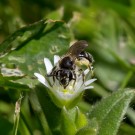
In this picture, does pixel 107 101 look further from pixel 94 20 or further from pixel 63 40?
pixel 94 20

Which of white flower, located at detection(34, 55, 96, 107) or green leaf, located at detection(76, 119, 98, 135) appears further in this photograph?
white flower, located at detection(34, 55, 96, 107)

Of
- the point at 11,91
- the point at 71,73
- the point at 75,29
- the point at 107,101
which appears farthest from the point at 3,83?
the point at 75,29

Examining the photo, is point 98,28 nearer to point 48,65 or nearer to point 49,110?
point 48,65

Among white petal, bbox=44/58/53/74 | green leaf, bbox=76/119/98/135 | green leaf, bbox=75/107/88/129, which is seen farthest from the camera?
white petal, bbox=44/58/53/74

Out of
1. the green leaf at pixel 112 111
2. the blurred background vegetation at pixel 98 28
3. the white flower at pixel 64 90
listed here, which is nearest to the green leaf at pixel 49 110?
the white flower at pixel 64 90

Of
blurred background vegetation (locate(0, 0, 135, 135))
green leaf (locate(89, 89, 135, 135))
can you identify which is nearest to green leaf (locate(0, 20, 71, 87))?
blurred background vegetation (locate(0, 0, 135, 135))

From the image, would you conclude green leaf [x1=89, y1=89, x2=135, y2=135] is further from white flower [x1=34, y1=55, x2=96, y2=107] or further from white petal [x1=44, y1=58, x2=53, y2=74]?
white petal [x1=44, y1=58, x2=53, y2=74]
